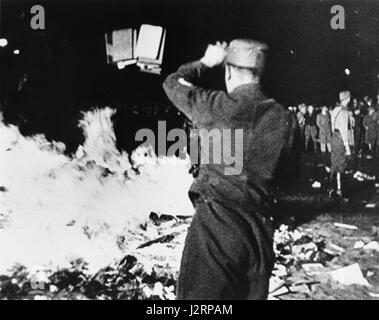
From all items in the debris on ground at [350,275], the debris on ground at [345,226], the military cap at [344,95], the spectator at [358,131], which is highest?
the military cap at [344,95]

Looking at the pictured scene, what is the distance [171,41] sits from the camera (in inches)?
94.7

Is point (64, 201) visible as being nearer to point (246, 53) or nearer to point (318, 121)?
point (246, 53)

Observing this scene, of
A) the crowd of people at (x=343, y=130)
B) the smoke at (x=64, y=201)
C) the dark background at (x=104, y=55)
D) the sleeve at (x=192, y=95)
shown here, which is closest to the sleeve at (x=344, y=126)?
the crowd of people at (x=343, y=130)

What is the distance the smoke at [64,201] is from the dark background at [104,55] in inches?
3.1

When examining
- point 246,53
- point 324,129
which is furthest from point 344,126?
point 246,53

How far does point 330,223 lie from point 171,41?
1.29 metres

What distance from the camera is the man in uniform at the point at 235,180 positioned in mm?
2328

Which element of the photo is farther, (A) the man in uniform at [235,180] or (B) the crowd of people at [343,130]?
(B) the crowd of people at [343,130]

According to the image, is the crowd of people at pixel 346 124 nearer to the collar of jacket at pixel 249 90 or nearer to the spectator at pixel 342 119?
the spectator at pixel 342 119

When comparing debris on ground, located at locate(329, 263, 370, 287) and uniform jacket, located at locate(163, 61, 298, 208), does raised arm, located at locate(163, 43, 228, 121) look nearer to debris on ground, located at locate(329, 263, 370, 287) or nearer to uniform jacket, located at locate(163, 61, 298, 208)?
uniform jacket, located at locate(163, 61, 298, 208)

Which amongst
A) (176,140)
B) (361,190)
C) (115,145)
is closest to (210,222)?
(176,140)

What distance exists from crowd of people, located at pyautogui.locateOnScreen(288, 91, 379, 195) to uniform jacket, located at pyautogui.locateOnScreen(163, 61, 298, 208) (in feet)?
0.58

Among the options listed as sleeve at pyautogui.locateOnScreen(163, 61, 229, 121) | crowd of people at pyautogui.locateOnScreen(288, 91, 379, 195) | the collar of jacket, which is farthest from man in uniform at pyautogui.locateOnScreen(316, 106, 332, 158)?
sleeve at pyautogui.locateOnScreen(163, 61, 229, 121)
